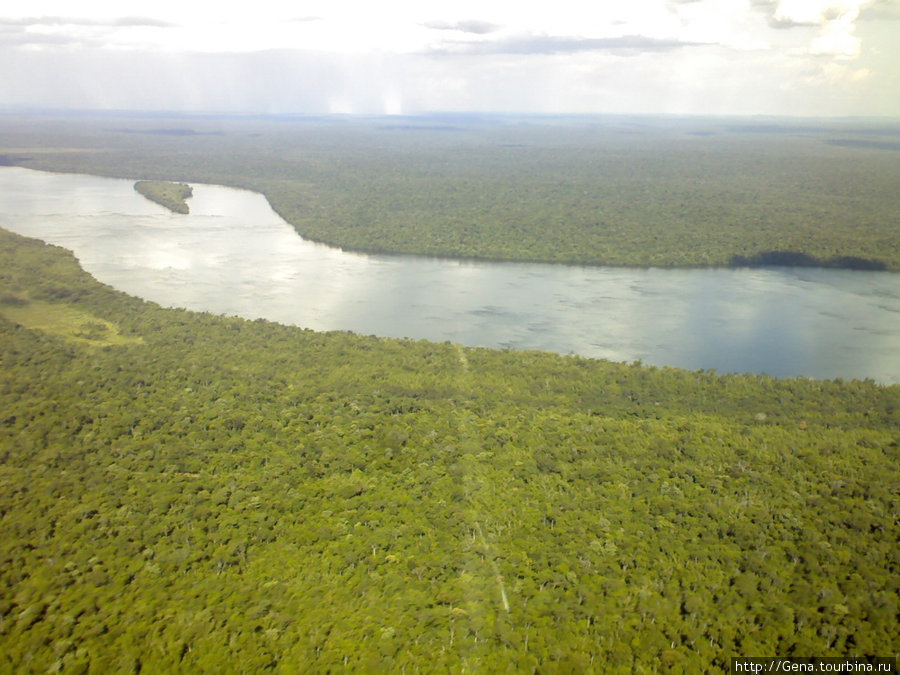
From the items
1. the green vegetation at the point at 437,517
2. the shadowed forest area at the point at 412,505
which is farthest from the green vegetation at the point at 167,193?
the green vegetation at the point at 437,517

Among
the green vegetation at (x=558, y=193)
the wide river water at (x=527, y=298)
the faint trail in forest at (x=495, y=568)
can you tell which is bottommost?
the faint trail in forest at (x=495, y=568)

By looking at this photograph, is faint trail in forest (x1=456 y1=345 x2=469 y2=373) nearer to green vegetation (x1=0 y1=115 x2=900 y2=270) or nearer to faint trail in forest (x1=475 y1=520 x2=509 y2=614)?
faint trail in forest (x1=475 y1=520 x2=509 y2=614)

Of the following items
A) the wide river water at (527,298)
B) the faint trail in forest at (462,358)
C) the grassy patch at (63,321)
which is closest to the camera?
the faint trail in forest at (462,358)

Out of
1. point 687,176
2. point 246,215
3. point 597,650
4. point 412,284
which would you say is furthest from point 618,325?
point 687,176

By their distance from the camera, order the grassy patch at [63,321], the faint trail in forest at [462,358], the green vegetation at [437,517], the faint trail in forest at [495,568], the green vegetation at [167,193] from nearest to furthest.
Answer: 1. the green vegetation at [437,517]
2. the faint trail in forest at [495,568]
3. the faint trail in forest at [462,358]
4. the grassy patch at [63,321]
5. the green vegetation at [167,193]

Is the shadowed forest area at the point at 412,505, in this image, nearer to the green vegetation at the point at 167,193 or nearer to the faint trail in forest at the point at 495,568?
the faint trail in forest at the point at 495,568

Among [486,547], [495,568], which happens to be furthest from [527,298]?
[495,568]

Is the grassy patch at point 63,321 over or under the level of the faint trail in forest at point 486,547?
over

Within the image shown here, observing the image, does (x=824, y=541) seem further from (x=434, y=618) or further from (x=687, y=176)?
(x=687, y=176)
